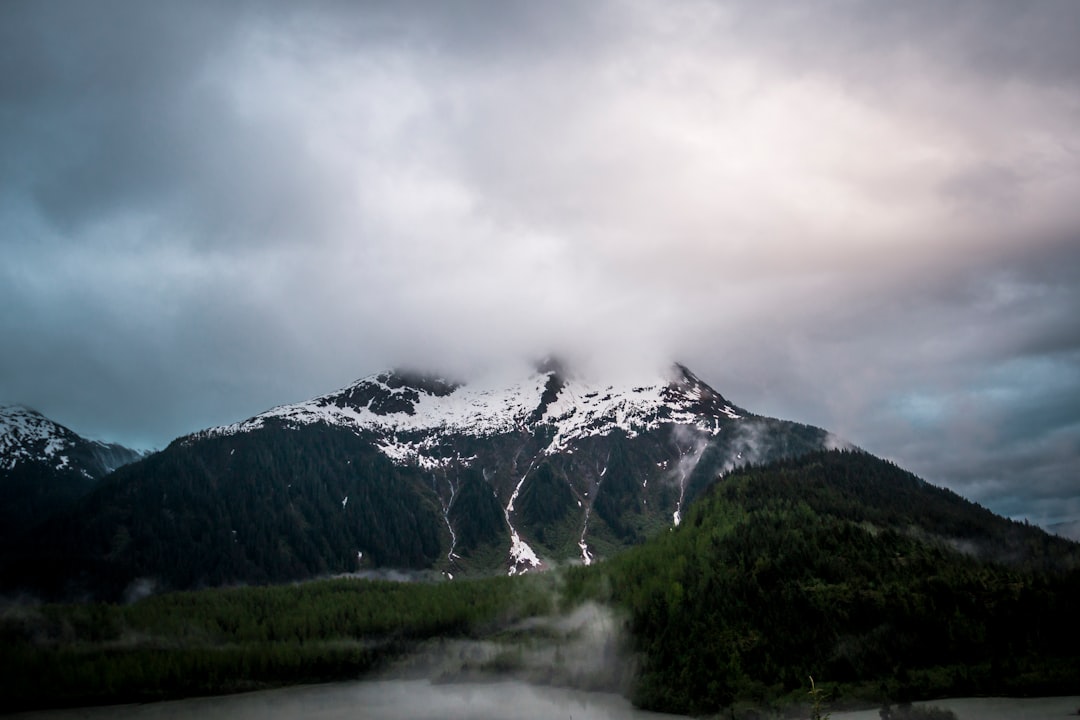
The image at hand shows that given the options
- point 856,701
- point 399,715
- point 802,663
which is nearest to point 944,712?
point 856,701

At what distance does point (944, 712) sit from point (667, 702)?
58041mm

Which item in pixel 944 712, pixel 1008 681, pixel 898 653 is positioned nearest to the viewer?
pixel 944 712

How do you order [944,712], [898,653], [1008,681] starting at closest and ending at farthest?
[944,712] → [1008,681] → [898,653]

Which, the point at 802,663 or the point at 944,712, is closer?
the point at 944,712

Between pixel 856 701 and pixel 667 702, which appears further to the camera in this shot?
pixel 667 702

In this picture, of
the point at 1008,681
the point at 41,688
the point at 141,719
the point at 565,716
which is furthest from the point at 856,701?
the point at 41,688

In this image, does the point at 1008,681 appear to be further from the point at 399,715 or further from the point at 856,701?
the point at 399,715

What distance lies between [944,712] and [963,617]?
33597mm

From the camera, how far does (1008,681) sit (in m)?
186

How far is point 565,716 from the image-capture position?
649 feet

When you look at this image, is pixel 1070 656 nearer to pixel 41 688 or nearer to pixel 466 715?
pixel 466 715

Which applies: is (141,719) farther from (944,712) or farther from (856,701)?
(944,712)

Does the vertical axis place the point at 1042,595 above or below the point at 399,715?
above

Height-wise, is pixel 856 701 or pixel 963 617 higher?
pixel 963 617
